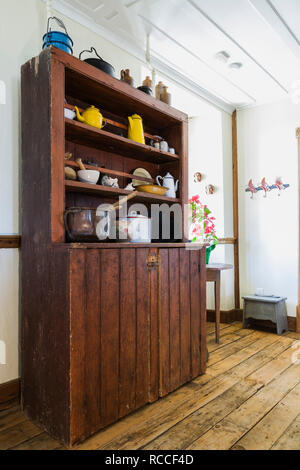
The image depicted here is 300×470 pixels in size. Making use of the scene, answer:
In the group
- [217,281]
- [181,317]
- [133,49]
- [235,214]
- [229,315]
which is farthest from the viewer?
[235,214]

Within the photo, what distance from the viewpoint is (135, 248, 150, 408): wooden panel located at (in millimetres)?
1871

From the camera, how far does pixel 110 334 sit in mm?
1712

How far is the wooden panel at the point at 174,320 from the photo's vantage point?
210 cm

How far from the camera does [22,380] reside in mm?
1854

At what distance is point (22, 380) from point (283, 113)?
11.9ft

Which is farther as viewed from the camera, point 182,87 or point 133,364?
point 182,87

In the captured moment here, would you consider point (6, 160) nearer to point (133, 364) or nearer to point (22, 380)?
point (22, 380)

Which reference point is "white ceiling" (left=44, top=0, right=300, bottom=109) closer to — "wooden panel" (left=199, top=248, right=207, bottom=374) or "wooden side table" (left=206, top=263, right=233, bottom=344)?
"wooden panel" (left=199, top=248, right=207, bottom=374)

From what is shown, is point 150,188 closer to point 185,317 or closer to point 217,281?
Answer: point 185,317

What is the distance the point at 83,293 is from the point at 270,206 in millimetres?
2856

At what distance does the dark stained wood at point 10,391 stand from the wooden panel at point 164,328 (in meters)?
0.84

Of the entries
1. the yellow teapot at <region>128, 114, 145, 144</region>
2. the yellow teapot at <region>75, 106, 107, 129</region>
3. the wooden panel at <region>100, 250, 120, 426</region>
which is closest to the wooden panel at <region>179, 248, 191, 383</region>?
the wooden panel at <region>100, 250, 120, 426</region>

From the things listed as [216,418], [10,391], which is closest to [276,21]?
[216,418]
